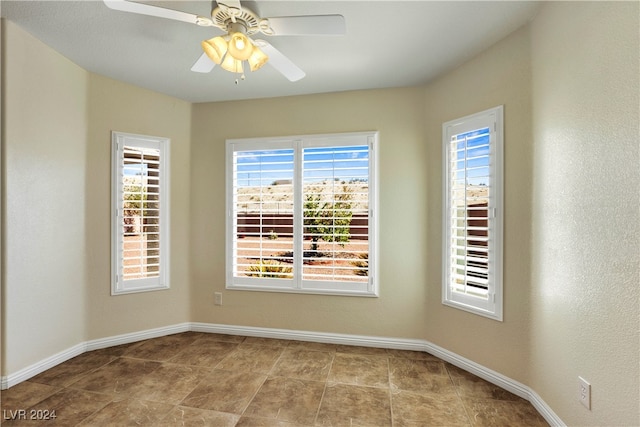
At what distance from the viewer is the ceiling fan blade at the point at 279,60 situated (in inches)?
71.9

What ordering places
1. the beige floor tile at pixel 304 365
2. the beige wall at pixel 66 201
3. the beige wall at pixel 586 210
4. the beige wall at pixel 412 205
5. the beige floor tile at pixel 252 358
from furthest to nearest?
the beige floor tile at pixel 252 358, the beige floor tile at pixel 304 365, the beige wall at pixel 66 201, the beige wall at pixel 412 205, the beige wall at pixel 586 210

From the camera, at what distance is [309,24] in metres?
1.61

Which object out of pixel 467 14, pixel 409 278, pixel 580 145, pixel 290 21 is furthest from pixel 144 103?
pixel 580 145

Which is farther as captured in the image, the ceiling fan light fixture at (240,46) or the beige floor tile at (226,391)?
the beige floor tile at (226,391)

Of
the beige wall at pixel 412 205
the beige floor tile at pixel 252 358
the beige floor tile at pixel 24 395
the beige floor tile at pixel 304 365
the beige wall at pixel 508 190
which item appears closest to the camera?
the beige wall at pixel 412 205

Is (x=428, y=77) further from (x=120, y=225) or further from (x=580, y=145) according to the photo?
(x=120, y=225)

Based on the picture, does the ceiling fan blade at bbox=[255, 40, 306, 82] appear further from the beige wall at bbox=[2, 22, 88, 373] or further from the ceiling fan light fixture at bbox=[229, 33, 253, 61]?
the beige wall at bbox=[2, 22, 88, 373]

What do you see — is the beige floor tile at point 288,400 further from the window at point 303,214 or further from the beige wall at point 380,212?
the window at point 303,214

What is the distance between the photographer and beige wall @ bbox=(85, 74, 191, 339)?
2932 mm

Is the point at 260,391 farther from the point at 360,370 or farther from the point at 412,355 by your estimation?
the point at 412,355

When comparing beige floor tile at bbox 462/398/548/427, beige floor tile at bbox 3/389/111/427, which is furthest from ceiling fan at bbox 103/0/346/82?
beige floor tile at bbox 462/398/548/427

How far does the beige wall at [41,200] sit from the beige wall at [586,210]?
3.75 m

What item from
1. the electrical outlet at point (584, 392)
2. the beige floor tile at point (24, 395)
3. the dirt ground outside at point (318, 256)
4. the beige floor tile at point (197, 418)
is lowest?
the beige floor tile at point (197, 418)

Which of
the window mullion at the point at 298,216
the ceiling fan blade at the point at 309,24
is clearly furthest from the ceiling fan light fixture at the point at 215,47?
the window mullion at the point at 298,216
